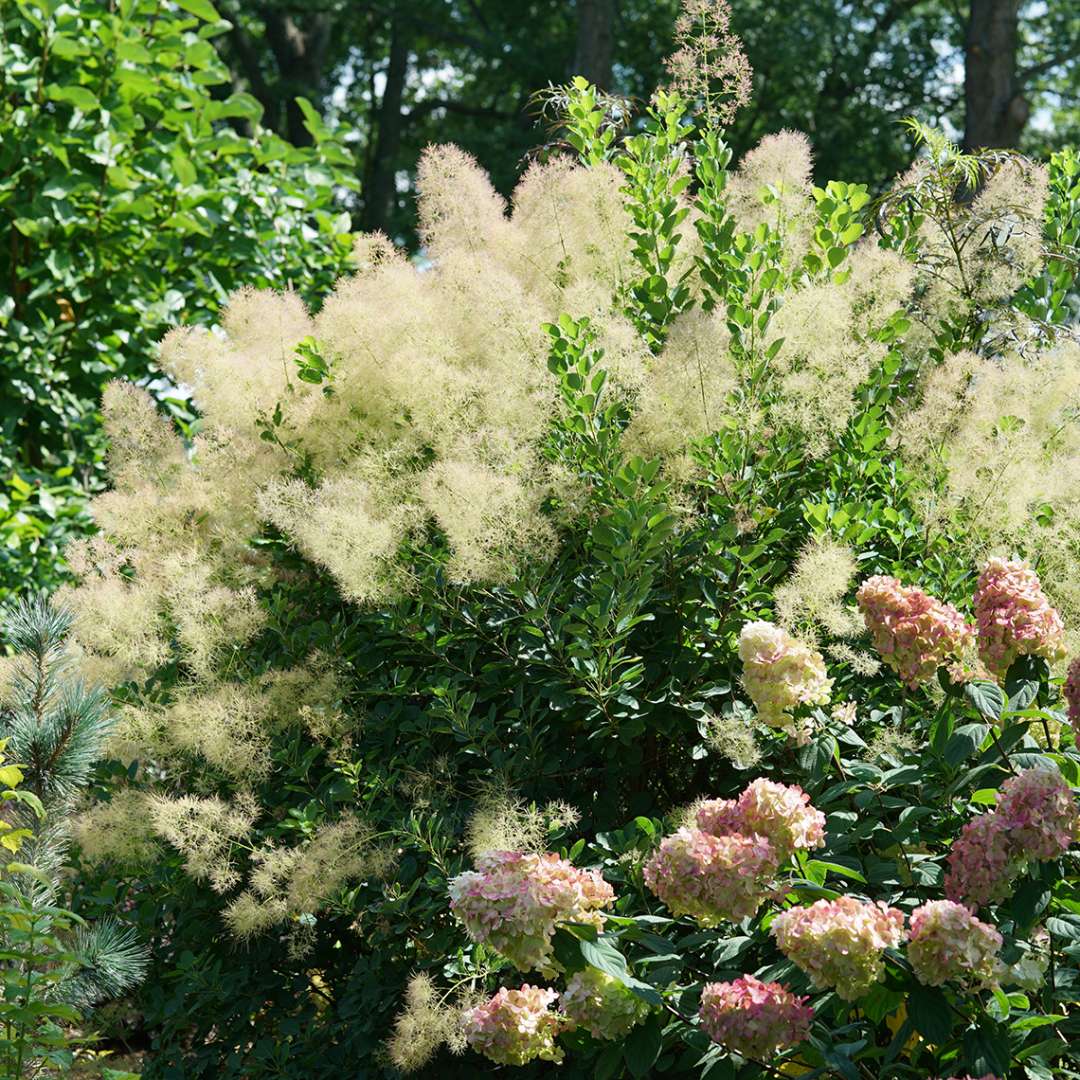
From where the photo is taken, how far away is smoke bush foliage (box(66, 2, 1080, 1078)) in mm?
1823

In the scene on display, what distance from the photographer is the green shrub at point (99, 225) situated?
453 centimetres

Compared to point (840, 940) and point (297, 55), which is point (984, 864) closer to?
point (840, 940)

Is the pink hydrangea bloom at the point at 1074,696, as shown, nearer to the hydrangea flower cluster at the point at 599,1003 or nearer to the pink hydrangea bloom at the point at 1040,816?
the pink hydrangea bloom at the point at 1040,816

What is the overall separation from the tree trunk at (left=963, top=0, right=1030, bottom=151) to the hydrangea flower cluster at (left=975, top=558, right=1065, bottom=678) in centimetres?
746

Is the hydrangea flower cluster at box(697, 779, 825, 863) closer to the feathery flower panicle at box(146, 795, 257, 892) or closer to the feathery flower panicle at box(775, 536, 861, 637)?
the feathery flower panicle at box(775, 536, 861, 637)

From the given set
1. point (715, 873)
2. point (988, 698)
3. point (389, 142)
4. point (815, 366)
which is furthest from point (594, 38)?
point (715, 873)

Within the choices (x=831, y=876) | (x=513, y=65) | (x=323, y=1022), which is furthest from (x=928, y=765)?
(x=513, y=65)

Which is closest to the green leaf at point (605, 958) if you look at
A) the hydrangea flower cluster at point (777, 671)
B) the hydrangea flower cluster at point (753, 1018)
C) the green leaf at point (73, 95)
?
the hydrangea flower cluster at point (753, 1018)

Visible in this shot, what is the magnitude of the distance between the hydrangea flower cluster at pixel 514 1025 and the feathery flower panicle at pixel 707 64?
69.5 inches

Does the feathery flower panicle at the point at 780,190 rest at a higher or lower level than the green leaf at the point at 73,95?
lower

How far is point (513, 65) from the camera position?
51.4 feet

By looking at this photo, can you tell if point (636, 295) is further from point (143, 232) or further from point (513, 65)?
point (513, 65)

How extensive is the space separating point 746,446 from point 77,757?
1408 mm

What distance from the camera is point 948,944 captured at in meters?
1.58
